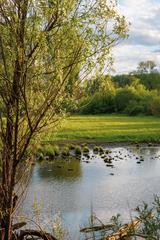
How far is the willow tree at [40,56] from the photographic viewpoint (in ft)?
31.8

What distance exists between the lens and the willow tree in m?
9.69

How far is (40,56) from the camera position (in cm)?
1000

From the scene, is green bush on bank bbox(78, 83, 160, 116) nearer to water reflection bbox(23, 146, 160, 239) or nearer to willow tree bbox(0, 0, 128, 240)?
water reflection bbox(23, 146, 160, 239)

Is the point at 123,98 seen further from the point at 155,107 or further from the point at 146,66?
the point at 146,66

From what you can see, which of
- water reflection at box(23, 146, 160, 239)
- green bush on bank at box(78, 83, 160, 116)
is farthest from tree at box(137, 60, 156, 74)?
water reflection at box(23, 146, 160, 239)

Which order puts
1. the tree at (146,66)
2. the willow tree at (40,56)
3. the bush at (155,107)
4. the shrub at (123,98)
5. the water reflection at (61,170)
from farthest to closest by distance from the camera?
the tree at (146,66)
the shrub at (123,98)
the bush at (155,107)
the water reflection at (61,170)
the willow tree at (40,56)

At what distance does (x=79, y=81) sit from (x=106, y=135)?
48.9 metres

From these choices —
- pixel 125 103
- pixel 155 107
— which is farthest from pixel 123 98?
pixel 155 107

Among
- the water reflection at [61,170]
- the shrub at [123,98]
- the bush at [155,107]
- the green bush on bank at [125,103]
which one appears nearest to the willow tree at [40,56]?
the water reflection at [61,170]

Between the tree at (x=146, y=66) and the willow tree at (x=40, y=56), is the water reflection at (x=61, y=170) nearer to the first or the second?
the willow tree at (x=40, y=56)

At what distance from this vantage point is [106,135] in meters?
59.4

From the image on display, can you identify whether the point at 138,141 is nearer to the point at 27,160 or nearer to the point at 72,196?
the point at 72,196

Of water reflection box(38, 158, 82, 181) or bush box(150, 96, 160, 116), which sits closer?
water reflection box(38, 158, 82, 181)

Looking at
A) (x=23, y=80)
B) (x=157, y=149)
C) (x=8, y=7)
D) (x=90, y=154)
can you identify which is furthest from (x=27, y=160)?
(x=157, y=149)
